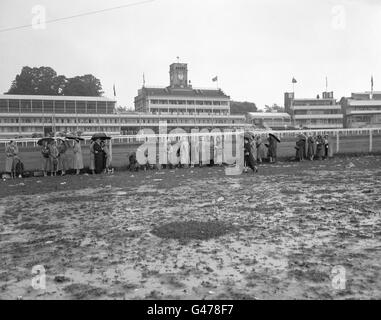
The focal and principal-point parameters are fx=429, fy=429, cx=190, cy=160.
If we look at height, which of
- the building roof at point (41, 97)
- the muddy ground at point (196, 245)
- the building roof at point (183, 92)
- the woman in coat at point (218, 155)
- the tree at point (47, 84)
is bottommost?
the muddy ground at point (196, 245)

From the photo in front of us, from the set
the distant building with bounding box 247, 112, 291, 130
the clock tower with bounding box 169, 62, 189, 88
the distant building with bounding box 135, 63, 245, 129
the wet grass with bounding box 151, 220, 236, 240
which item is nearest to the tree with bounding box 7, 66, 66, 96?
the distant building with bounding box 135, 63, 245, 129

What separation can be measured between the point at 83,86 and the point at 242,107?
148ft

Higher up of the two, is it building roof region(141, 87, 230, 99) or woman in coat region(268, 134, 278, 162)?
building roof region(141, 87, 230, 99)

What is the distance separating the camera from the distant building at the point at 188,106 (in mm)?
86188

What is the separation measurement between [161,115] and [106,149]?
64353 millimetres

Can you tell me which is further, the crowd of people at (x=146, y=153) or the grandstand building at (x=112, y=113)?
the grandstand building at (x=112, y=113)

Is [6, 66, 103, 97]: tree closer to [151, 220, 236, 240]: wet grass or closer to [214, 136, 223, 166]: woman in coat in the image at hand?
[214, 136, 223, 166]: woman in coat

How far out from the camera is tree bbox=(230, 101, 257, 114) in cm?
11606

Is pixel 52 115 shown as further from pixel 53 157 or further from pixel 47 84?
pixel 53 157

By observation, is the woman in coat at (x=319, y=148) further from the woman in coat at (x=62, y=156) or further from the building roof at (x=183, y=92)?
the building roof at (x=183, y=92)

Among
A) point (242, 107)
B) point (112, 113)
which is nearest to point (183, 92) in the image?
point (112, 113)

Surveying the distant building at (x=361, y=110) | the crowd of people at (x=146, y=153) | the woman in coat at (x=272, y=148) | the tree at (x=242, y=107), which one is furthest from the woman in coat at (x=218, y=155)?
the tree at (x=242, y=107)

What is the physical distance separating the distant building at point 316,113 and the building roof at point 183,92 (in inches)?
640

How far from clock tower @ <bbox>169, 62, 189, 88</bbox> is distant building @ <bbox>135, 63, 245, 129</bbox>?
540 centimetres
